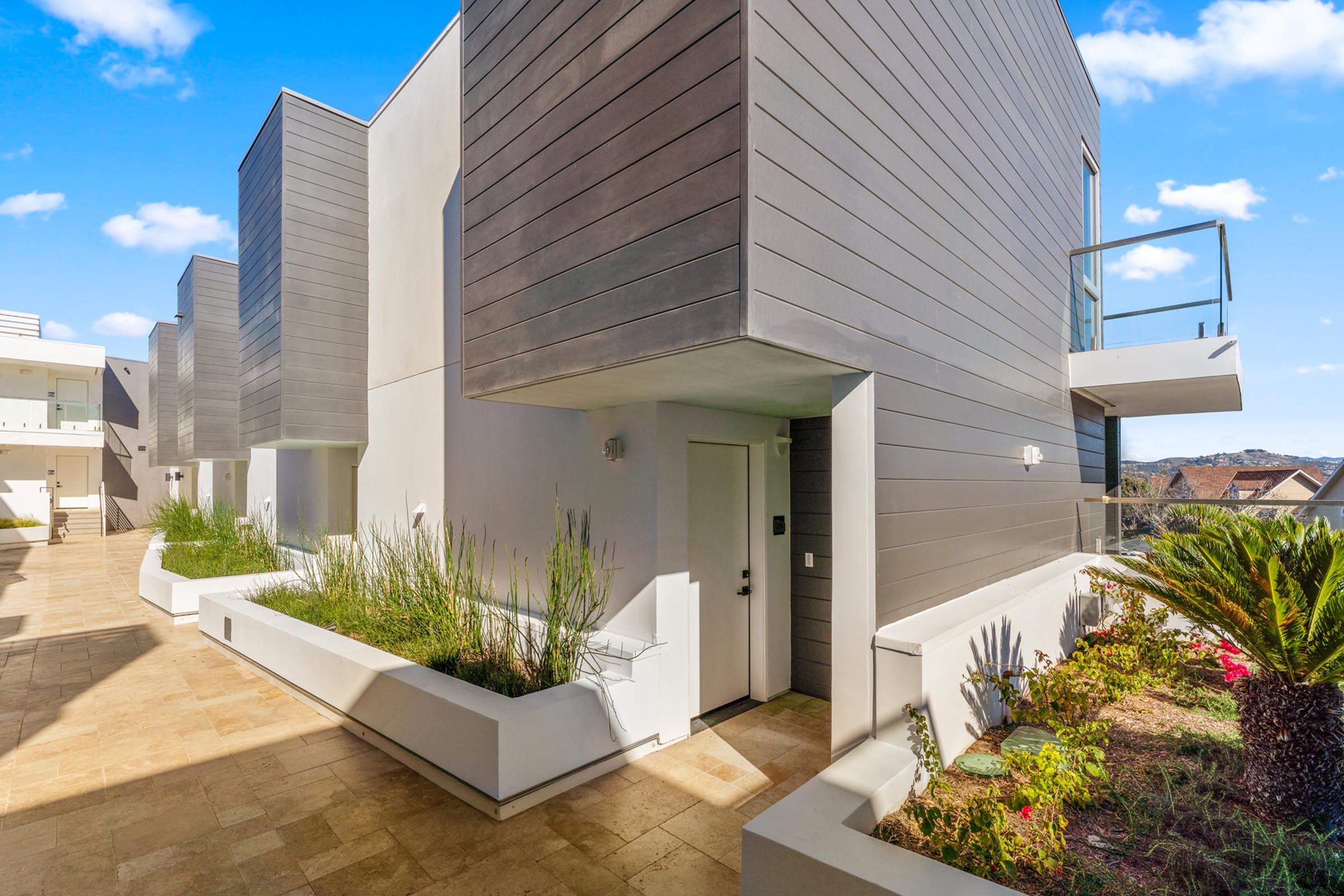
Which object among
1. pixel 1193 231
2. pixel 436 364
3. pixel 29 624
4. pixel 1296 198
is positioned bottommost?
pixel 29 624

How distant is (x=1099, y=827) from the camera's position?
2.56 meters

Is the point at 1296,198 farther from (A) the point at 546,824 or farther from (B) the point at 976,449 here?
(A) the point at 546,824

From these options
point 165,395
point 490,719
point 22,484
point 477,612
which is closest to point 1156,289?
point 477,612

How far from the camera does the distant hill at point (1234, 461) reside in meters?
8.85

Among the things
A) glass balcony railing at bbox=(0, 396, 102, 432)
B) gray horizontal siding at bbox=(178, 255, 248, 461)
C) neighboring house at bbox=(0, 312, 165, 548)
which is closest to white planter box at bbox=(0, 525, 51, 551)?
neighboring house at bbox=(0, 312, 165, 548)

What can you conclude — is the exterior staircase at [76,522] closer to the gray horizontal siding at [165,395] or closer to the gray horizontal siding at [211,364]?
the gray horizontal siding at [165,395]

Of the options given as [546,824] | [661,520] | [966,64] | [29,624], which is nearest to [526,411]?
[661,520]

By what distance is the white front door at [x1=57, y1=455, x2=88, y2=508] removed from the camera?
18750 mm

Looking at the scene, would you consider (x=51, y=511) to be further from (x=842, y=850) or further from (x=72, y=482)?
(x=842, y=850)

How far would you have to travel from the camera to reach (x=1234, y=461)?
12219 mm

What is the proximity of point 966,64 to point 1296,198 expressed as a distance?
19629 mm

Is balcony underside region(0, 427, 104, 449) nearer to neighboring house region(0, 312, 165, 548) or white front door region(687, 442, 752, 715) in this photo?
→ neighboring house region(0, 312, 165, 548)

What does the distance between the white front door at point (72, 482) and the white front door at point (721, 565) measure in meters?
23.0

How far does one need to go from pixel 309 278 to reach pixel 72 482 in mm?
17826
